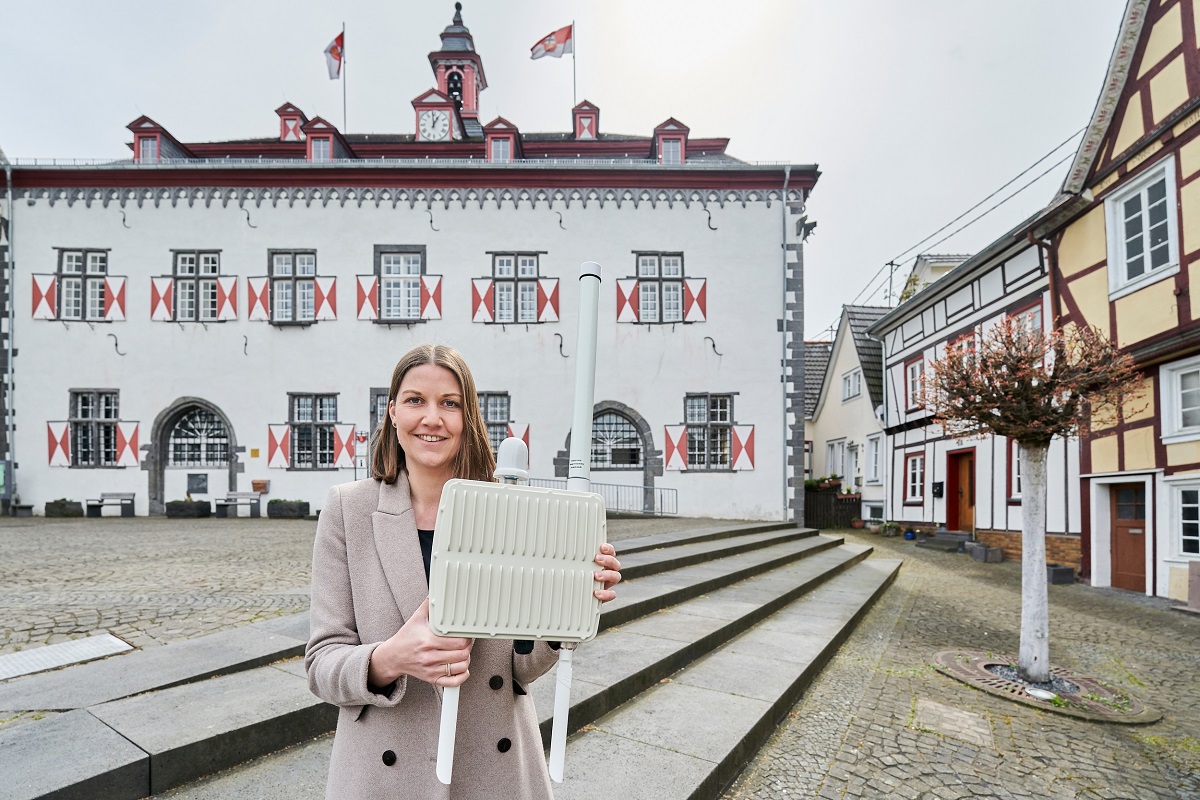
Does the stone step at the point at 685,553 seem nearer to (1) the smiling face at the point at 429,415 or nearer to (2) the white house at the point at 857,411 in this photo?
(1) the smiling face at the point at 429,415

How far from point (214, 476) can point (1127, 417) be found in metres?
18.0

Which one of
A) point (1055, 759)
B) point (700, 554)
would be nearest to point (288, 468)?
point (700, 554)

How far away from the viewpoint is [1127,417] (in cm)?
928

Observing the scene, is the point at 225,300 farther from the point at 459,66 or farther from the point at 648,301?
the point at 459,66

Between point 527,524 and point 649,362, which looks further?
point 649,362

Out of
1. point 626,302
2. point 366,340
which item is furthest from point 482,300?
point 626,302

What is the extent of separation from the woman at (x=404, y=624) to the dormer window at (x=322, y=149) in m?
17.9

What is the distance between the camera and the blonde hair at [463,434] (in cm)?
142

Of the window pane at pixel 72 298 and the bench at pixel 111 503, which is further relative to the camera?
the window pane at pixel 72 298

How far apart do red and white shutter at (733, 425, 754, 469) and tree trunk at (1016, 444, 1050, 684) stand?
31.5 ft

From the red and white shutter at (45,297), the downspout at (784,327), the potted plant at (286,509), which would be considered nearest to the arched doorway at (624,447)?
the downspout at (784,327)

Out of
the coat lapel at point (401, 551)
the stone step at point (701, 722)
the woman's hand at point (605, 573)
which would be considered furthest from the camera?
the stone step at point (701, 722)

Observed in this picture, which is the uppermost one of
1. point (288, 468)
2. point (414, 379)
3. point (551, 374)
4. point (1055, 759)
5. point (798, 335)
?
point (798, 335)

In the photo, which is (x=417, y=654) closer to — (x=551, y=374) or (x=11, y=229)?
(x=551, y=374)
